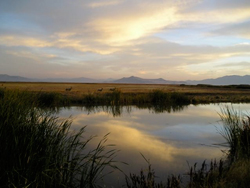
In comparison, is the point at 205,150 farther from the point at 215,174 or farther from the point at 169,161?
the point at 215,174

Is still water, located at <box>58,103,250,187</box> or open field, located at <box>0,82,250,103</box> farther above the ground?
open field, located at <box>0,82,250,103</box>

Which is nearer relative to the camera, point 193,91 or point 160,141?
point 160,141

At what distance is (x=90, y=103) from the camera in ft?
62.3

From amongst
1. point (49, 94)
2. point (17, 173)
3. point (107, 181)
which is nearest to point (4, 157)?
point (17, 173)

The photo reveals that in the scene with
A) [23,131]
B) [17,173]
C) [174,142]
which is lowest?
[174,142]

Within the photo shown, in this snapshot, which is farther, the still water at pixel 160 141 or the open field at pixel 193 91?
the open field at pixel 193 91

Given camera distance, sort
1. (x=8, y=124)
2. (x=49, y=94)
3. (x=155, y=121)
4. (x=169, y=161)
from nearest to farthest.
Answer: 1. (x=8, y=124)
2. (x=169, y=161)
3. (x=155, y=121)
4. (x=49, y=94)

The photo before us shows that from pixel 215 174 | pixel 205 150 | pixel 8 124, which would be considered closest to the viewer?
pixel 8 124

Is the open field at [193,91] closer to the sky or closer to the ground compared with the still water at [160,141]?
closer to the sky

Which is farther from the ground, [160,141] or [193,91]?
[193,91]

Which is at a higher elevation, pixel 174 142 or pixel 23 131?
pixel 23 131

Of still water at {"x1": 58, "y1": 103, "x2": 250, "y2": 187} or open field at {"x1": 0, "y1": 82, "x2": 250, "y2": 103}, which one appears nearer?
still water at {"x1": 58, "y1": 103, "x2": 250, "y2": 187}

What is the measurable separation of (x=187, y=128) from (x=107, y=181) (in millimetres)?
6460

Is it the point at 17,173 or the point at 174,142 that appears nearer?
the point at 17,173
